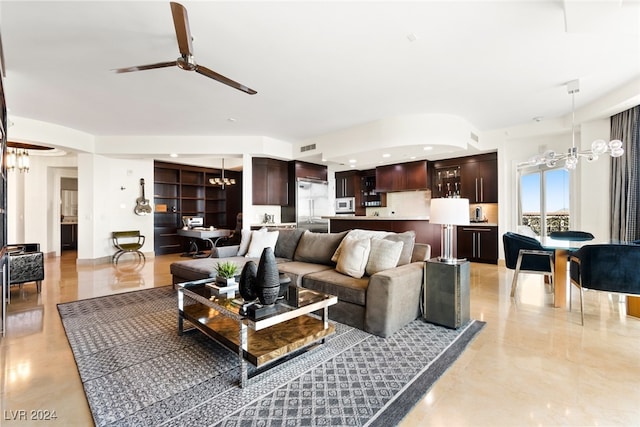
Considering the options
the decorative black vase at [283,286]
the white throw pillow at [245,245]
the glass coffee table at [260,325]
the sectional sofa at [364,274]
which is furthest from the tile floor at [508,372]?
the white throw pillow at [245,245]

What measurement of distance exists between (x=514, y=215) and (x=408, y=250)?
4.39 meters

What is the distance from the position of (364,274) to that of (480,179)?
490 centimetres

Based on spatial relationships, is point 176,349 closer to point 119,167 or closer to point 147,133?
point 147,133

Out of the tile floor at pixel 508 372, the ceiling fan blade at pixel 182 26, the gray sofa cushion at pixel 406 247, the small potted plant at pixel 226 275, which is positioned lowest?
the tile floor at pixel 508 372

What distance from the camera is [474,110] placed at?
4898mm

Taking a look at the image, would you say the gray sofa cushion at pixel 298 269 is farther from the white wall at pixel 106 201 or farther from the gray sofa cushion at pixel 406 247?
the white wall at pixel 106 201

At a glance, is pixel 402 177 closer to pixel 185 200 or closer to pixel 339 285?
pixel 339 285

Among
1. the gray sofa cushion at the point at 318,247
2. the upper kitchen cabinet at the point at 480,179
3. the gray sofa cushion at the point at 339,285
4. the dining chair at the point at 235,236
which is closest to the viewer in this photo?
the gray sofa cushion at the point at 339,285

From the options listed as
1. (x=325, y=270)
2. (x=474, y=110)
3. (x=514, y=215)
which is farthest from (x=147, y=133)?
(x=514, y=215)

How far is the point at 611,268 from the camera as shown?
107 inches

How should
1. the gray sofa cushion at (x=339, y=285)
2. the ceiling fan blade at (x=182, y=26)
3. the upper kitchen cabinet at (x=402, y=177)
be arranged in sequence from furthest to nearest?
the upper kitchen cabinet at (x=402, y=177)
the gray sofa cushion at (x=339, y=285)
the ceiling fan blade at (x=182, y=26)

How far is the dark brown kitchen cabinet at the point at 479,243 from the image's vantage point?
617 cm

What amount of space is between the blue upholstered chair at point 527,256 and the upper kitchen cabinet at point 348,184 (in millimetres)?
5080

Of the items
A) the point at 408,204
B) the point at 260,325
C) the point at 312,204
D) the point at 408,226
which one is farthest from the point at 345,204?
the point at 260,325
